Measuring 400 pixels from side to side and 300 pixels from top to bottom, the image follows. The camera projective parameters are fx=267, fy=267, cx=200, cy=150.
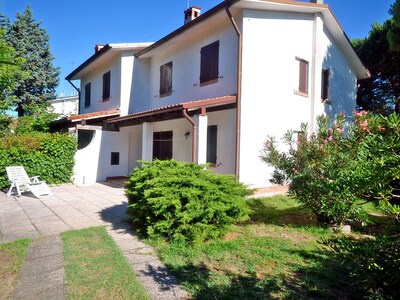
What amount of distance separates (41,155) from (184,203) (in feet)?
28.5

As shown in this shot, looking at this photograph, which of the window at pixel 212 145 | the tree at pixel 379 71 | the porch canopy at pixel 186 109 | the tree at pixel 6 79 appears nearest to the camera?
the tree at pixel 6 79

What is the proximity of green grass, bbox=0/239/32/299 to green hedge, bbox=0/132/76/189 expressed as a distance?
6858 mm

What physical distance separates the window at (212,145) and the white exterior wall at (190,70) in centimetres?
137

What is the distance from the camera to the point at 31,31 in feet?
78.5

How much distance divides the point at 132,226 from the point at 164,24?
454 inches

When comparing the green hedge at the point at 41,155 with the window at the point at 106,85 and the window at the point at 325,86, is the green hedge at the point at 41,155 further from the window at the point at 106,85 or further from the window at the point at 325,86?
the window at the point at 325,86

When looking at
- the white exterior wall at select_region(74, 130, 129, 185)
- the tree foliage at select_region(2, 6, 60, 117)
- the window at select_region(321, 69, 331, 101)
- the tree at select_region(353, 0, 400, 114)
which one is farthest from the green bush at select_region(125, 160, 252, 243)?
the tree foliage at select_region(2, 6, 60, 117)

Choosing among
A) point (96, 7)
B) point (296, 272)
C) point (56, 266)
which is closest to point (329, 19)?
point (96, 7)

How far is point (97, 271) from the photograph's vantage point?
11.7 ft

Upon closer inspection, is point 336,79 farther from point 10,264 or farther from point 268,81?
point 10,264

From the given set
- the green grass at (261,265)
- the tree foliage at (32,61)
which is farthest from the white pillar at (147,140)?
the tree foliage at (32,61)

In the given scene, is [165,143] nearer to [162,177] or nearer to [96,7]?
[96,7]

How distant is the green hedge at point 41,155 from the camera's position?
10211mm

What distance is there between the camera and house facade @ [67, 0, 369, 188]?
942 cm
